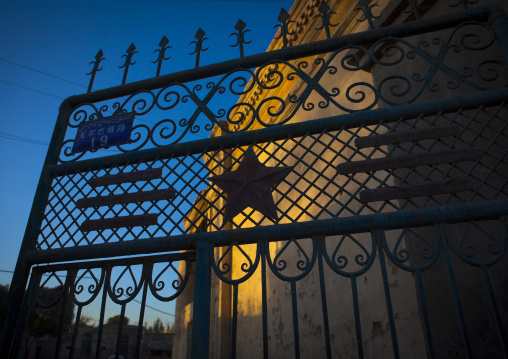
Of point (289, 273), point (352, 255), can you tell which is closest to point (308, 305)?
point (289, 273)

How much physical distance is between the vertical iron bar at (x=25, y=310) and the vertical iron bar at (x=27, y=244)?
1.0 inches

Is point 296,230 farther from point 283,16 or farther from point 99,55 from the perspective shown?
point 99,55

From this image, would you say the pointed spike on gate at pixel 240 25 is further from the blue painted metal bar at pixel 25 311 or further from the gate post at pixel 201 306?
the blue painted metal bar at pixel 25 311

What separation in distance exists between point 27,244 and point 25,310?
0.43 m

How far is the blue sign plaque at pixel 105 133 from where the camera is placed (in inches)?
103

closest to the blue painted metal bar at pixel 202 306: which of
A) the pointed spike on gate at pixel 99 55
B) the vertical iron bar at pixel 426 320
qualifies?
the vertical iron bar at pixel 426 320

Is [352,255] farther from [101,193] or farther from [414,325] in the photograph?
[101,193]

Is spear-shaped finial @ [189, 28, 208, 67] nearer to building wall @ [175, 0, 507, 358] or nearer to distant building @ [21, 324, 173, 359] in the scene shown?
building wall @ [175, 0, 507, 358]

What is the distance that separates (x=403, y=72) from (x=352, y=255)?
5.45 feet

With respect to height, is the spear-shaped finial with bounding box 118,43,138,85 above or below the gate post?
above

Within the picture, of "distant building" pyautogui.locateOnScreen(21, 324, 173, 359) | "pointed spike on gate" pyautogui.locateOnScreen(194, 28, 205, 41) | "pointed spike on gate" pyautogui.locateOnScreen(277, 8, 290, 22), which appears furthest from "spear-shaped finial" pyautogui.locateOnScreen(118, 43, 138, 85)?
"distant building" pyautogui.locateOnScreen(21, 324, 173, 359)

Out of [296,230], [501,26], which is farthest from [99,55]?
[501,26]

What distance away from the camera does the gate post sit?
1668 mm

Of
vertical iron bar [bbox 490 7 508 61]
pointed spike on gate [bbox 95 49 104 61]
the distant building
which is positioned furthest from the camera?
the distant building
